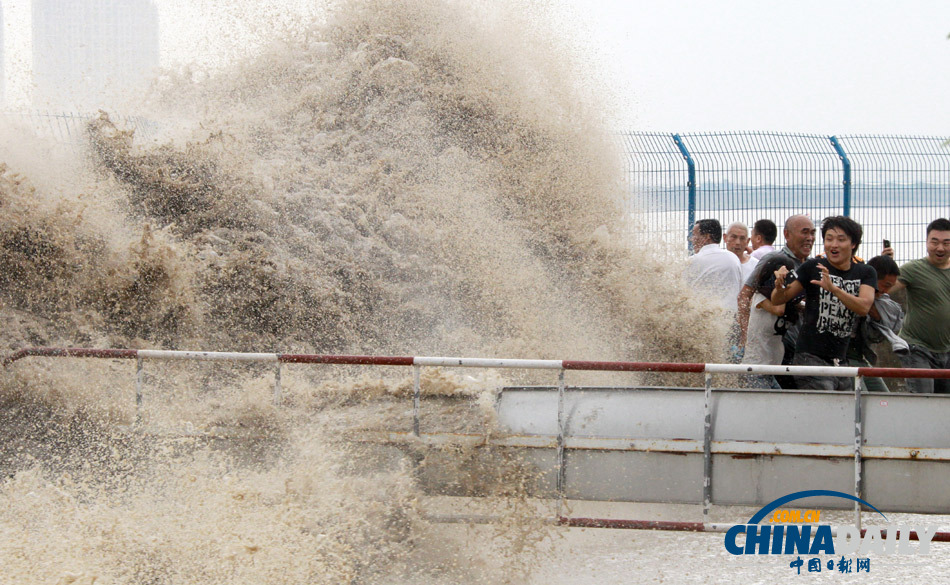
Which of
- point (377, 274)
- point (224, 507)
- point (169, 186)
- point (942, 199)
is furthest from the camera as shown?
point (942, 199)

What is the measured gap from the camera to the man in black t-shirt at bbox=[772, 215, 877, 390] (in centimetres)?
472

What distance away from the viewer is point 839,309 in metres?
4.73

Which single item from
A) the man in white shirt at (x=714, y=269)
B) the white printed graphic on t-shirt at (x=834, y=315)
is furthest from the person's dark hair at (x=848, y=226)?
the man in white shirt at (x=714, y=269)

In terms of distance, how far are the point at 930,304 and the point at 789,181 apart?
14.0 ft

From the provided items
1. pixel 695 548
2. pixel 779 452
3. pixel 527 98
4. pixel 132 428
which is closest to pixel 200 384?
pixel 132 428

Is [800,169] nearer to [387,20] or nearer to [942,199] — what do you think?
[942,199]

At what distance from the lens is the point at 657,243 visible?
7.86 meters

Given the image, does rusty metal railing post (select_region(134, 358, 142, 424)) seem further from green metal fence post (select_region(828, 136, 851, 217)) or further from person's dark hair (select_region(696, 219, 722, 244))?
green metal fence post (select_region(828, 136, 851, 217))

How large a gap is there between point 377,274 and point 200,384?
6.06 feet

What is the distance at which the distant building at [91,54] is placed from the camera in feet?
24.1

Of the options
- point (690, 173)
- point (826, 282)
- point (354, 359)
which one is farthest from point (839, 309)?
point (690, 173)

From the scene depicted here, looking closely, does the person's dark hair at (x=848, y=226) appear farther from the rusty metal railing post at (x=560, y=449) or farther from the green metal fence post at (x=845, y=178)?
the green metal fence post at (x=845, y=178)

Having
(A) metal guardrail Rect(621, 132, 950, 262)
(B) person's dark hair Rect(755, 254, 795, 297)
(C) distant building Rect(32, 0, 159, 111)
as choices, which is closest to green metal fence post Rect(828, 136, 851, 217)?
(A) metal guardrail Rect(621, 132, 950, 262)

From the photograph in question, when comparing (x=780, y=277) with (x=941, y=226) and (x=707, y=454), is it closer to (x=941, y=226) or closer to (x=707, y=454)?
(x=941, y=226)
